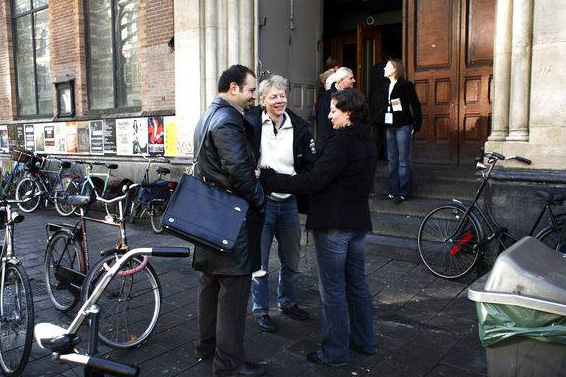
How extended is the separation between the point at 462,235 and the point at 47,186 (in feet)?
28.7

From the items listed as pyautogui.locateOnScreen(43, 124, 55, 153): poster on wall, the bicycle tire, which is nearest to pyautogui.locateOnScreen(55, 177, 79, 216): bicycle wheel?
pyautogui.locateOnScreen(43, 124, 55, 153): poster on wall

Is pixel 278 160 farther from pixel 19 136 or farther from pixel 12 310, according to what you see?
pixel 19 136

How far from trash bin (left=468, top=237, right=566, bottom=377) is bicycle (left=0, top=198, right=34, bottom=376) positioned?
291 cm

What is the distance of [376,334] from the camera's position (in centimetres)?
429

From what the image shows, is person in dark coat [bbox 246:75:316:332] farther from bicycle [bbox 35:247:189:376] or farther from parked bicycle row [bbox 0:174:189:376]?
bicycle [bbox 35:247:189:376]

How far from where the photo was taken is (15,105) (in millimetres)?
13859

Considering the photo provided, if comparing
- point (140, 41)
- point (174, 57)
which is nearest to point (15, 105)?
point (140, 41)

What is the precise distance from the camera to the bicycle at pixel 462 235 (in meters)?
5.47

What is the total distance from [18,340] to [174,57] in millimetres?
6603

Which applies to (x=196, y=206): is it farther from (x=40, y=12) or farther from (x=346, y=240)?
(x=40, y=12)

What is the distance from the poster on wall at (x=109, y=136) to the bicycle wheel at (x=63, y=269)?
6.23m

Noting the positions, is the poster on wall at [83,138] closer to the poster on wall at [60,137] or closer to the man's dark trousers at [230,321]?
the poster on wall at [60,137]

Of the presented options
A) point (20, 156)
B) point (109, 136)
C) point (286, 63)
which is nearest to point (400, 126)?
point (286, 63)

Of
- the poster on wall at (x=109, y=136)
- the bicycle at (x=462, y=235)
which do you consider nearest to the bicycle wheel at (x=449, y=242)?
the bicycle at (x=462, y=235)
